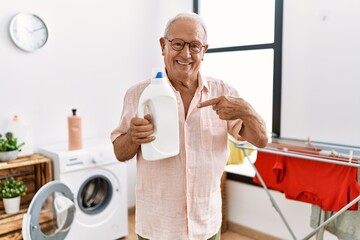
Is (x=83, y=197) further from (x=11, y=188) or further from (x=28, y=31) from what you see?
(x=28, y=31)

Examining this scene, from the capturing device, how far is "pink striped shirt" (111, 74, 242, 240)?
3.80 feet

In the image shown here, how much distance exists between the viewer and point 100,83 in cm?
306

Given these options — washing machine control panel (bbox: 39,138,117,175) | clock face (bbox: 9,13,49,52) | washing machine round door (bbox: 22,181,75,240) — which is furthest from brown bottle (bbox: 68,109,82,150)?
clock face (bbox: 9,13,49,52)

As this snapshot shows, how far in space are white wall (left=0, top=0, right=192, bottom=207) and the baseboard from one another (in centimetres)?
107

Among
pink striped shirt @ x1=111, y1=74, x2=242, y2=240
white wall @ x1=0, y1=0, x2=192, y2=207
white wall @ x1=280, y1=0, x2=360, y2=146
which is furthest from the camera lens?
white wall @ x1=0, y1=0, x2=192, y2=207

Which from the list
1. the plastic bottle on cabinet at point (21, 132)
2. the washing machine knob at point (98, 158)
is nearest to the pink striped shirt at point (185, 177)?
the washing machine knob at point (98, 158)

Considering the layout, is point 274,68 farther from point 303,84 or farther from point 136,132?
point 136,132

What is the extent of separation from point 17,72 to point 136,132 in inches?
76.7

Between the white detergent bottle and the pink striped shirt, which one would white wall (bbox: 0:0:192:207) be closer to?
the pink striped shirt

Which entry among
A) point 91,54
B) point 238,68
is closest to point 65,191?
point 91,54

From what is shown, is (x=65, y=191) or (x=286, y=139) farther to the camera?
(x=286, y=139)

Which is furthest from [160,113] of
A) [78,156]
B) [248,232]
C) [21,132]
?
[248,232]

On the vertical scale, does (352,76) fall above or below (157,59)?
below

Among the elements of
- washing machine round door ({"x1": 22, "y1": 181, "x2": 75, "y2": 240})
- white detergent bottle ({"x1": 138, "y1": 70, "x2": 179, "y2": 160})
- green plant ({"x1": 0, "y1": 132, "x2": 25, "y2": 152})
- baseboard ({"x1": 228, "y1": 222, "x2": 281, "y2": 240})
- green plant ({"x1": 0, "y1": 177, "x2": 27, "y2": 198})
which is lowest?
baseboard ({"x1": 228, "y1": 222, "x2": 281, "y2": 240})
